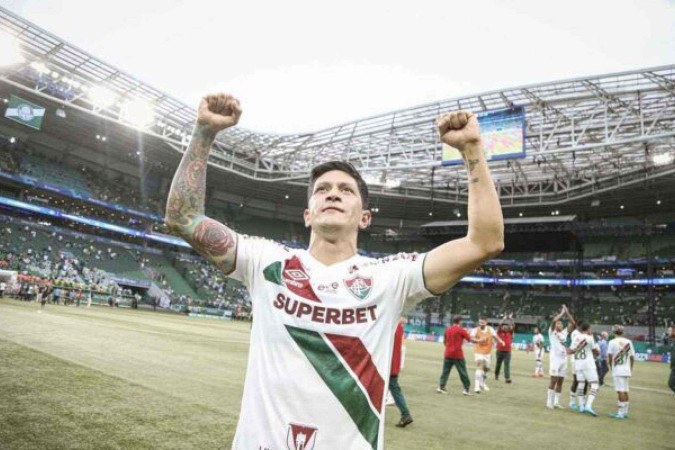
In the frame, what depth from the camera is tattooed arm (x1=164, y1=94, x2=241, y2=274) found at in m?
2.34

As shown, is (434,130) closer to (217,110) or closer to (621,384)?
(621,384)

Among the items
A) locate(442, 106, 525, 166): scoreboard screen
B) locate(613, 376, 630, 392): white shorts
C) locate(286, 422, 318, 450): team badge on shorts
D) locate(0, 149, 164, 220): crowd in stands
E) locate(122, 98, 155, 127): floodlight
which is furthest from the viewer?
locate(0, 149, 164, 220): crowd in stands

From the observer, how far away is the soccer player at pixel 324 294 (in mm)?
2010

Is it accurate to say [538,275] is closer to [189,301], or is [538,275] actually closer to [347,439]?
[189,301]

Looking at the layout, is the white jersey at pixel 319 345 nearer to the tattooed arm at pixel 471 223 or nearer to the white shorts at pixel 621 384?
the tattooed arm at pixel 471 223

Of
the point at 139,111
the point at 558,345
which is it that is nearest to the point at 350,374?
the point at 558,345

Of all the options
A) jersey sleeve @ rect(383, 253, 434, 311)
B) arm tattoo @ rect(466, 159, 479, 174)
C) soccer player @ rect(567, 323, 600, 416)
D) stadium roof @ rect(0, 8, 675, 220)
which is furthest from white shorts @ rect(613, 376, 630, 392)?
stadium roof @ rect(0, 8, 675, 220)

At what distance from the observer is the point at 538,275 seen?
57219 millimetres

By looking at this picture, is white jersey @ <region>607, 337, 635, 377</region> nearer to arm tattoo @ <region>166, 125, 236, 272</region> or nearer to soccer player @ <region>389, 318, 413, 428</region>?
soccer player @ <region>389, 318, 413, 428</region>

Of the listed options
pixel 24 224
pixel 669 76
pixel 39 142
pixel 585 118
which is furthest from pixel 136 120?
pixel 669 76

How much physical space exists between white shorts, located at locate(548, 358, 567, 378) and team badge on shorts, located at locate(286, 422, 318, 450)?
11.1 m

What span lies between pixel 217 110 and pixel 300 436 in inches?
63.3

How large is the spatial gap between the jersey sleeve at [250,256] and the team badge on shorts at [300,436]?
737 millimetres

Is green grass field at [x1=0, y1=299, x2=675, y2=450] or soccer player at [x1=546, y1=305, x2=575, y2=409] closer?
green grass field at [x1=0, y1=299, x2=675, y2=450]
